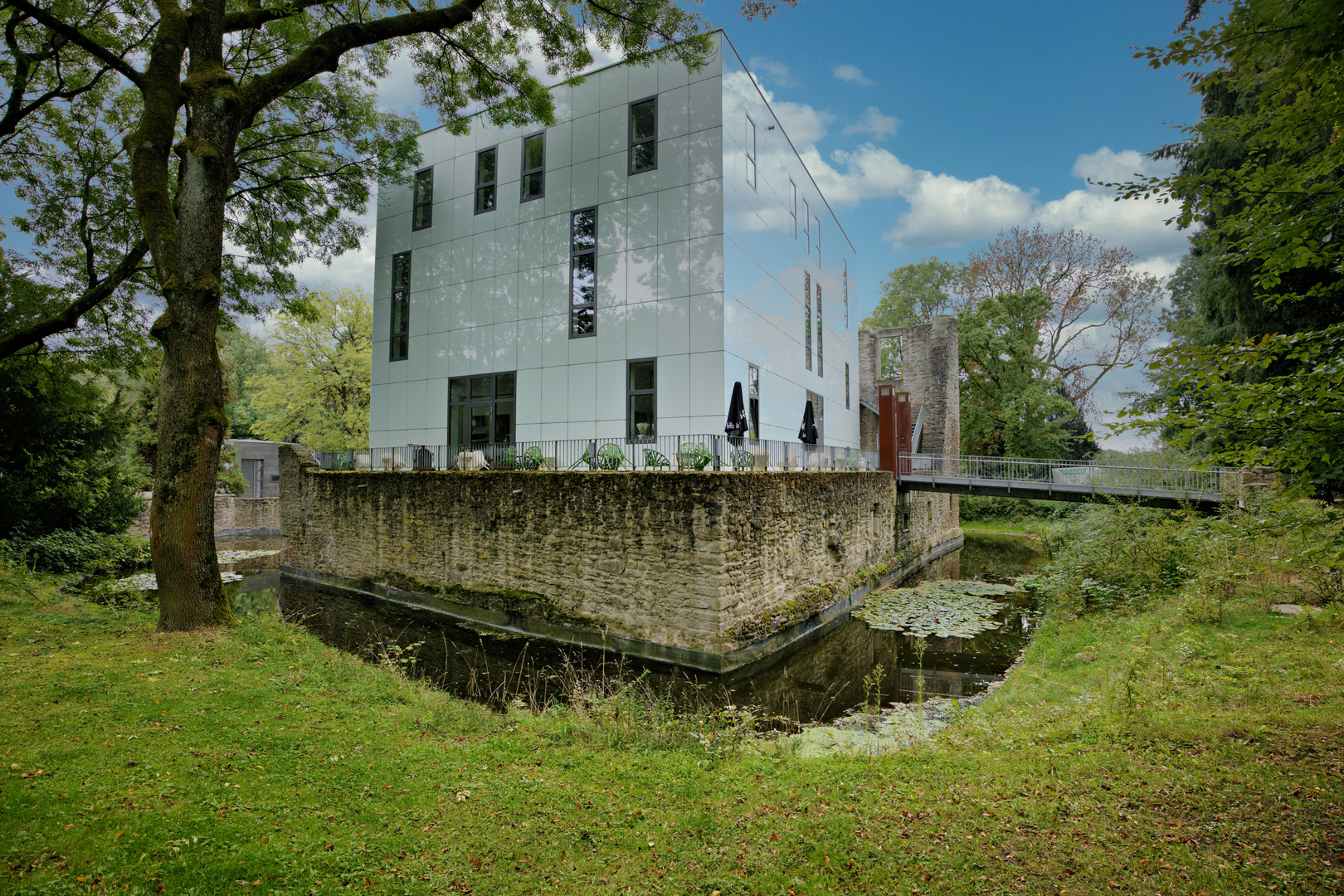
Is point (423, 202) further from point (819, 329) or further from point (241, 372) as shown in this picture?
point (241, 372)

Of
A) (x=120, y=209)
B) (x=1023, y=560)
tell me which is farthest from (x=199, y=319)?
(x=1023, y=560)

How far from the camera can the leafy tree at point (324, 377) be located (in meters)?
25.1

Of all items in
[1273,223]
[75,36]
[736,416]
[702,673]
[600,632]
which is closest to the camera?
[1273,223]

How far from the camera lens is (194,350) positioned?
684cm

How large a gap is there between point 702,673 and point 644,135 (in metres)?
11.4

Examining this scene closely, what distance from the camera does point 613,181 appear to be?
43.8 ft

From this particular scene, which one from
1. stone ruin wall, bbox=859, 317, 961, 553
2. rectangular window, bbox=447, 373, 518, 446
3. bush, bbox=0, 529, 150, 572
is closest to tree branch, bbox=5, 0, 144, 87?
rectangular window, bbox=447, 373, 518, 446

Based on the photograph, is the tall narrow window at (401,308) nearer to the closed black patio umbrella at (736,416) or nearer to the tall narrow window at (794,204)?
the closed black patio umbrella at (736,416)

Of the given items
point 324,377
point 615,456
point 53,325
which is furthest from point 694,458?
point 324,377

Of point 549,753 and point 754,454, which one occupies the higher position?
point 754,454

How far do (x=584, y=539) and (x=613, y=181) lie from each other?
8.30 m

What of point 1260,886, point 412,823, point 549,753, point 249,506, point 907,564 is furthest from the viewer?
point 249,506

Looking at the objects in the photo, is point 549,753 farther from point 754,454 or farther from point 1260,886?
point 754,454

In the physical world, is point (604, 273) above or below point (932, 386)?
above
